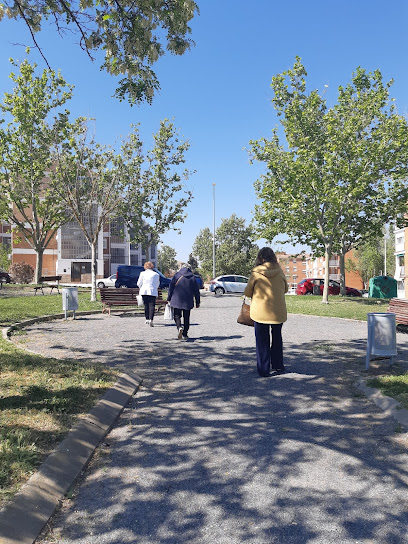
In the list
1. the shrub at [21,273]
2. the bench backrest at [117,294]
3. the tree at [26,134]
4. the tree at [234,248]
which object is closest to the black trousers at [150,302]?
the bench backrest at [117,294]

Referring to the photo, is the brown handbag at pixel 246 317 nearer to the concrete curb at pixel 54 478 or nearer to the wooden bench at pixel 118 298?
the concrete curb at pixel 54 478

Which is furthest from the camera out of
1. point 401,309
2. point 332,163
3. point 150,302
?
point 332,163

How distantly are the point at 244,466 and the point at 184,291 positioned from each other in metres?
5.86

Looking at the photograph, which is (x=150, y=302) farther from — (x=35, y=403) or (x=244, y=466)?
(x=244, y=466)

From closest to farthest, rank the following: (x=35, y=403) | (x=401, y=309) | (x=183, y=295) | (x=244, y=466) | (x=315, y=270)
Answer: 1. (x=244, y=466)
2. (x=35, y=403)
3. (x=183, y=295)
4. (x=401, y=309)
5. (x=315, y=270)

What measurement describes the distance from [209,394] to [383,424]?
6.52ft

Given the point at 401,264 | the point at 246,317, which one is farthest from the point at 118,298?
the point at 401,264

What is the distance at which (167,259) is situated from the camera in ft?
379

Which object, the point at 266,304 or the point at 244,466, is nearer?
the point at 244,466

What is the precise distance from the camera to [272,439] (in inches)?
154

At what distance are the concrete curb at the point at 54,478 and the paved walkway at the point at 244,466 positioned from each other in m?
0.11

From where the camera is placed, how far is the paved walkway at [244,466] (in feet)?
8.48

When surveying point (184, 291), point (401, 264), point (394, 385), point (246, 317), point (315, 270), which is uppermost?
point (315, 270)

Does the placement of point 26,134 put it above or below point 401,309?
above
